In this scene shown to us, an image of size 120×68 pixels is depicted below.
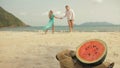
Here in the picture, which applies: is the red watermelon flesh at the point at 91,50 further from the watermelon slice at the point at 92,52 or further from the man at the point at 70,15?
the man at the point at 70,15

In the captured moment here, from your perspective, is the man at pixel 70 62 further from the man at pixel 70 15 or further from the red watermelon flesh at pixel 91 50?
the man at pixel 70 15

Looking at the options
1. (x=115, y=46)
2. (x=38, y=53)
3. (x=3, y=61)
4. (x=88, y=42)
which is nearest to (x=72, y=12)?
(x=115, y=46)

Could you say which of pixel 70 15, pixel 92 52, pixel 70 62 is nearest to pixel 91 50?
pixel 92 52

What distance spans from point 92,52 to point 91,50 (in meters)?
0.03

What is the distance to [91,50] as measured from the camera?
3057 millimetres

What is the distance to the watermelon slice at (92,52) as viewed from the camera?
9.60 ft

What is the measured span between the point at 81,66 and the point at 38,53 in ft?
10.0

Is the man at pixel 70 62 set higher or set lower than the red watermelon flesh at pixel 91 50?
lower

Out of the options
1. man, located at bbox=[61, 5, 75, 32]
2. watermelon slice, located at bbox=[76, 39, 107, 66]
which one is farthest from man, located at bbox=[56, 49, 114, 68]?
man, located at bbox=[61, 5, 75, 32]

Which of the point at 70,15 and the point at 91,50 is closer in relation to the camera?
the point at 91,50

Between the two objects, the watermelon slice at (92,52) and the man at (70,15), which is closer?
the watermelon slice at (92,52)

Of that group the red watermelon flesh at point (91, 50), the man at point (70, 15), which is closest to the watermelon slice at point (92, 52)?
the red watermelon flesh at point (91, 50)

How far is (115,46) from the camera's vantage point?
21.9ft

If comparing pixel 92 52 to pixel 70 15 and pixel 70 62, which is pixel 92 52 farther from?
pixel 70 15
